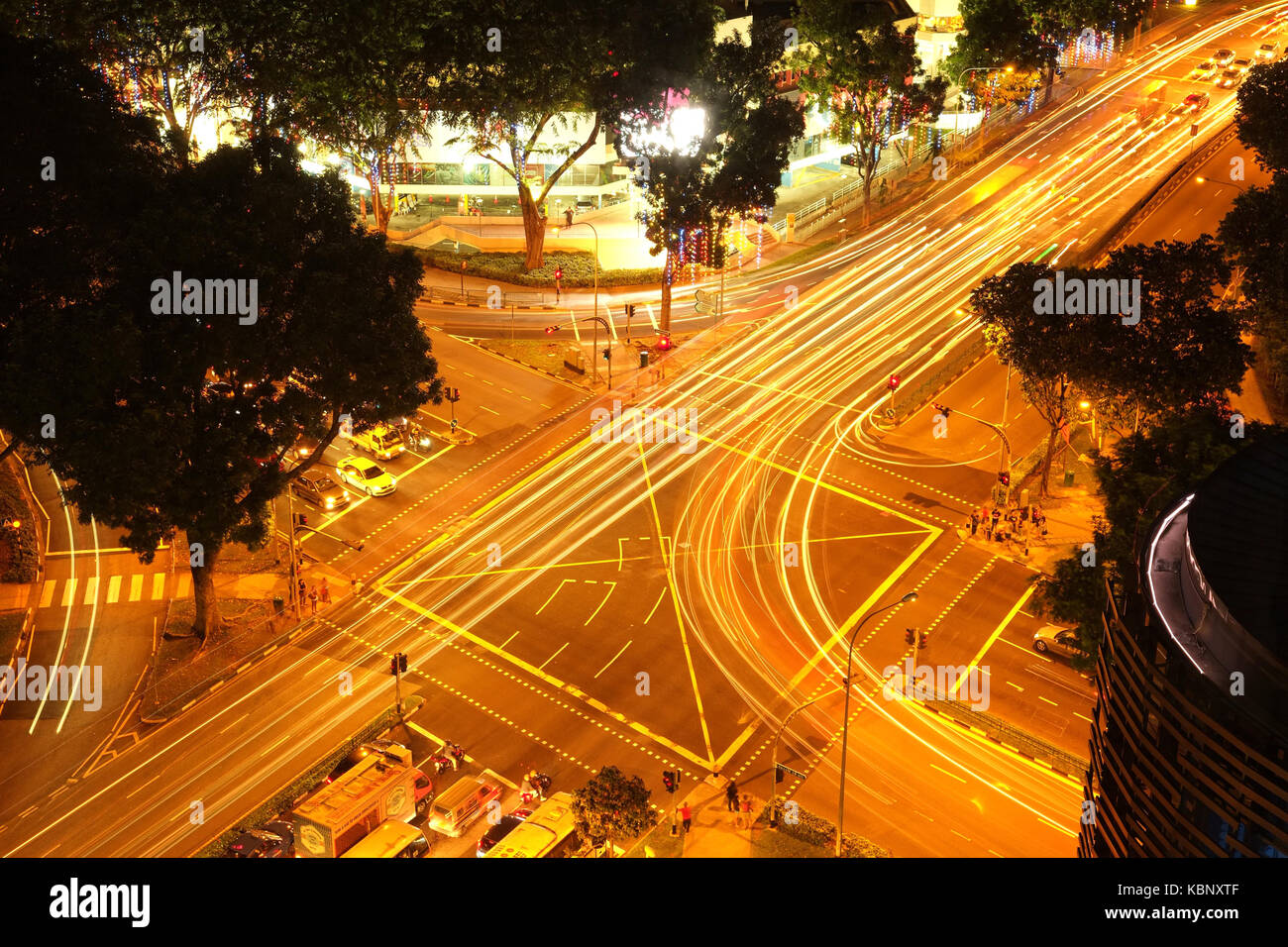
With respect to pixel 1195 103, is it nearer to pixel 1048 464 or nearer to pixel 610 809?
pixel 1048 464

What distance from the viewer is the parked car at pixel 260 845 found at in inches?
1656

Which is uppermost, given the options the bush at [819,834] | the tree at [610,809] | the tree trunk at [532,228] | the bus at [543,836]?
the tree trunk at [532,228]

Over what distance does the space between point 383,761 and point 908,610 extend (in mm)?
25092

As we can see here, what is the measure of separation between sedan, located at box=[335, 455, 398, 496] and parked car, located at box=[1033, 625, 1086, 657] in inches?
1326

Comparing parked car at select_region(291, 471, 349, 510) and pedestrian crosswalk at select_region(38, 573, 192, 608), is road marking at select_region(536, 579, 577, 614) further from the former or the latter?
pedestrian crosswalk at select_region(38, 573, 192, 608)

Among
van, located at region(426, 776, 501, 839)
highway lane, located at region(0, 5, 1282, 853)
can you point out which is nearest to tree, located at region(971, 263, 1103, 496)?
highway lane, located at region(0, 5, 1282, 853)

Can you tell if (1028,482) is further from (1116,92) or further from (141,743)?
(1116,92)

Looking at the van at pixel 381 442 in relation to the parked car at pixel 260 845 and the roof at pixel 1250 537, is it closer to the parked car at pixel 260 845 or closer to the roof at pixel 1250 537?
the parked car at pixel 260 845

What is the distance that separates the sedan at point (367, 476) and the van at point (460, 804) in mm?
23230

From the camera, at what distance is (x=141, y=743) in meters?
48.8

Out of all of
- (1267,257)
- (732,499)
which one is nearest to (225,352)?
(732,499)

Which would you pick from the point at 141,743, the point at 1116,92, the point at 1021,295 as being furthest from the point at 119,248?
the point at 1116,92

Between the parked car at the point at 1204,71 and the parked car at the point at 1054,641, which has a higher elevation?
the parked car at the point at 1204,71

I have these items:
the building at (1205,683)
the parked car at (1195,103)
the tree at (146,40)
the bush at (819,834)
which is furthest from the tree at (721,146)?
the parked car at (1195,103)
